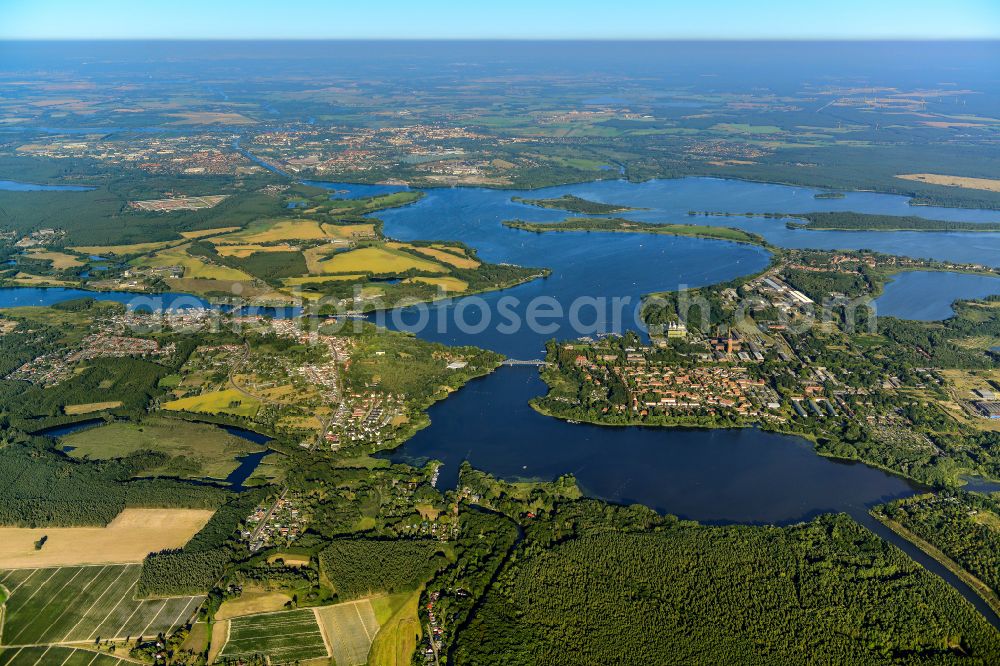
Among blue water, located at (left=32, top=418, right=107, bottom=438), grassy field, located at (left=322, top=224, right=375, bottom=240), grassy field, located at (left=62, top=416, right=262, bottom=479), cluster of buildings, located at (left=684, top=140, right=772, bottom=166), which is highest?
cluster of buildings, located at (left=684, top=140, right=772, bottom=166)

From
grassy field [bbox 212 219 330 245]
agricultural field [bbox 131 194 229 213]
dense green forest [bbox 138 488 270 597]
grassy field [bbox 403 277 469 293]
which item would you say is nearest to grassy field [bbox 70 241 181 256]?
grassy field [bbox 212 219 330 245]

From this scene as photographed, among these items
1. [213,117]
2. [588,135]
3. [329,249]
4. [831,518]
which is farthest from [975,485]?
[213,117]

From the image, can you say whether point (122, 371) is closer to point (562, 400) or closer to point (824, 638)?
point (562, 400)

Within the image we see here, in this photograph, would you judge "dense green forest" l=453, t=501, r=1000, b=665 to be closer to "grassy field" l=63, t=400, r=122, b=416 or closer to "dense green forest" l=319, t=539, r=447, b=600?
"dense green forest" l=319, t=539, r=447, b=600

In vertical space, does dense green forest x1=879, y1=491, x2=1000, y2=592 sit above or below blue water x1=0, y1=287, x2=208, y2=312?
below

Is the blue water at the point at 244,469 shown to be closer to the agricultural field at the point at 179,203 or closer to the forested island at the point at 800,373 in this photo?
the forested island at the point at 800,373

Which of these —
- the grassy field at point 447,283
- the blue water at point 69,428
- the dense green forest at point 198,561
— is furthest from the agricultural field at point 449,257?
the dense green forest at point 198,561
